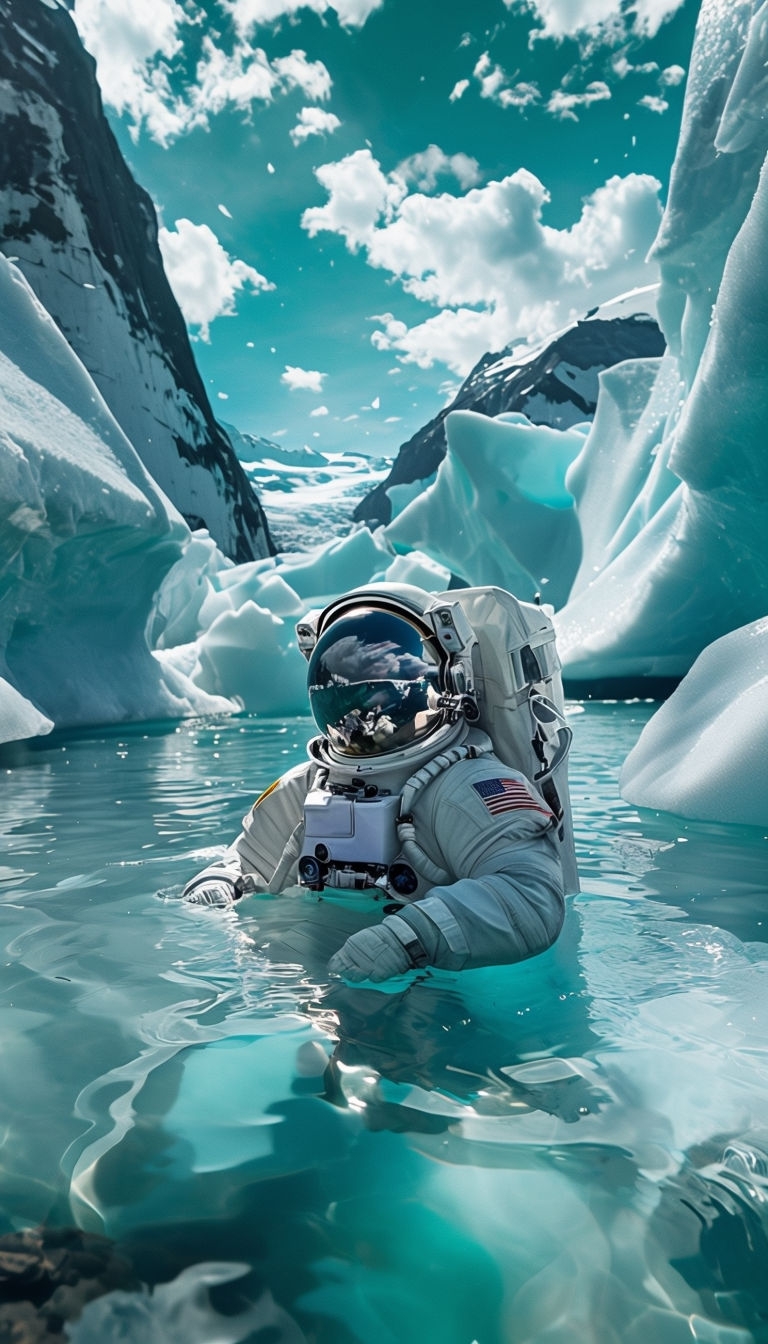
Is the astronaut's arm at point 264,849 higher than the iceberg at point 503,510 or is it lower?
lower

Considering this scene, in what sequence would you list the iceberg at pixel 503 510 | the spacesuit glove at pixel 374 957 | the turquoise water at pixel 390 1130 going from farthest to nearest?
the iceberg at pixel 503 510
the spacesuit glove at pixel 374 957
the turquoise water at pixel 390 1130

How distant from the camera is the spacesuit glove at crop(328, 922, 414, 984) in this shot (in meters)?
1.72

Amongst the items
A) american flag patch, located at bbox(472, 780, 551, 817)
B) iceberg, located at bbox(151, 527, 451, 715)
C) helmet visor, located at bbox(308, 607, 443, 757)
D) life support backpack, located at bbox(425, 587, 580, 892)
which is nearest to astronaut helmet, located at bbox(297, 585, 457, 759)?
helmet visor, located at bbox(308, 607, 443, 757)

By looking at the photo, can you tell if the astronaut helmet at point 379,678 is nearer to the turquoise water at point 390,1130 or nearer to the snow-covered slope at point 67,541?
the turquoise water at point 390,1130

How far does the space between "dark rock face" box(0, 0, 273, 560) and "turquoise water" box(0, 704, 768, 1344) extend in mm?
27557

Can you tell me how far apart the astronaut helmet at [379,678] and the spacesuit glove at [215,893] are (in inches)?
25.3

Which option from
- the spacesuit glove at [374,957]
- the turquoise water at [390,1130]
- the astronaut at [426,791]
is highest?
the astronaut at [426,791]

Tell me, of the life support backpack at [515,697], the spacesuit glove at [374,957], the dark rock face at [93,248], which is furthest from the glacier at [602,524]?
the dark rock face at [93,248]

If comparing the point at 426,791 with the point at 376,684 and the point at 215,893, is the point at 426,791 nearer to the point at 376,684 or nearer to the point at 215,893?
the point at 376,684

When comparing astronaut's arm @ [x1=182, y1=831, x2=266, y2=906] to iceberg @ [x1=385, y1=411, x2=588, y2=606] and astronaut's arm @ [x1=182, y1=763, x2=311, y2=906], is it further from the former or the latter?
iceberg @ [x1=385, y1=411, x2=588, y2=606]

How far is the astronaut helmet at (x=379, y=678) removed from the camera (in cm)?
226

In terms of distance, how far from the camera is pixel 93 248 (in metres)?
27.1

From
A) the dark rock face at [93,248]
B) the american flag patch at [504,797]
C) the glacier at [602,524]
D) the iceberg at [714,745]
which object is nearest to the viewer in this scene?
the american flag patch at [504,797]

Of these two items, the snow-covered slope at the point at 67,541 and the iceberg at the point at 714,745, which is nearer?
the iceberg at the point at 714,745
